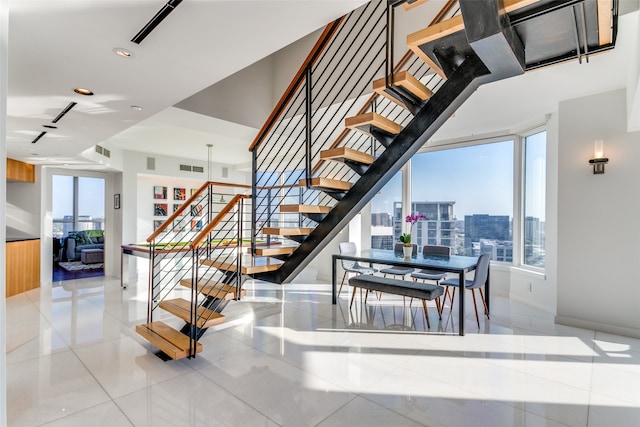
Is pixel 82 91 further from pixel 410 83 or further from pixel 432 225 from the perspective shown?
pixel 432 225

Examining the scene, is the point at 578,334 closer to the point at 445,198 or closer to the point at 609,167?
the point at 609,167

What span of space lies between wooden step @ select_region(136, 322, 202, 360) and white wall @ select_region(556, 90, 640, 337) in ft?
14.4

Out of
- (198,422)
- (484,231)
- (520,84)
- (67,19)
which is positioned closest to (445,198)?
(484,231)

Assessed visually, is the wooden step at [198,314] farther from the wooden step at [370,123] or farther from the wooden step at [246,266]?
the wooden step at [370,123]

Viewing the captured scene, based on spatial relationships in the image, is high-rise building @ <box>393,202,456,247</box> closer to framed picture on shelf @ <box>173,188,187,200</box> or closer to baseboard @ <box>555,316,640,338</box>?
baseboard @ <box>555,316,640,338</box>

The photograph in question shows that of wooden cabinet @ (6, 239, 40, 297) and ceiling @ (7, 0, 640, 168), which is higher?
ceiling @ (7, 0, 640, 168)

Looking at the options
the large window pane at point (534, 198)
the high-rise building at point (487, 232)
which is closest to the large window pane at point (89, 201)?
the high-rise building at point (487, 232)

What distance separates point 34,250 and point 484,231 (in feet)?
27.2

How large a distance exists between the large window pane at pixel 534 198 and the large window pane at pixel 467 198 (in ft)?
0.84

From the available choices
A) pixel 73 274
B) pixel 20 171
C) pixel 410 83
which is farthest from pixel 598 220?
pixel 73 274

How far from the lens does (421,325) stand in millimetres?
4016

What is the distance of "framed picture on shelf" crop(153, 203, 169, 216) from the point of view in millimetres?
8352

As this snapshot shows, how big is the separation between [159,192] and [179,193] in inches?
21.7

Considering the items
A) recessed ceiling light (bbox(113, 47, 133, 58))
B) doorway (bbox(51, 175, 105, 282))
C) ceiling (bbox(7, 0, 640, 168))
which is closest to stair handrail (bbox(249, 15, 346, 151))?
ceiling (bbox(7, 0, 640, 168))
